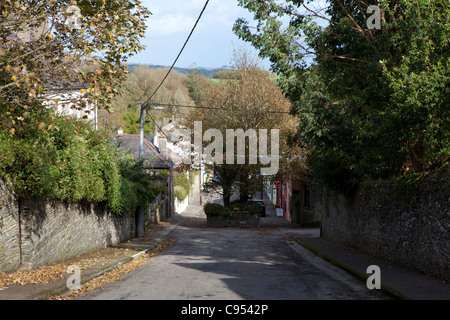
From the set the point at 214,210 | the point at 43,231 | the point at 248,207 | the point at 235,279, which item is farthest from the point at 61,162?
the point at 248,207

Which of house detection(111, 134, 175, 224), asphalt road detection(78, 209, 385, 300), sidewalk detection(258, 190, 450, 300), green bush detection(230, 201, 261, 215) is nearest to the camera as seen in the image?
sidewalk detection(258, 190, 450, 300)

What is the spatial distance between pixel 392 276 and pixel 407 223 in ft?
7.12

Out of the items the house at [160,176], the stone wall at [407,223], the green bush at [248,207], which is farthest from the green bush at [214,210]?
the stone wall at [407,223]

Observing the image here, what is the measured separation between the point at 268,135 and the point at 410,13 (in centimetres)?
2521

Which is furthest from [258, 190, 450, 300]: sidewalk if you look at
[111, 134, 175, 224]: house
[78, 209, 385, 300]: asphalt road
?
[111, 134, 175, 224]: house

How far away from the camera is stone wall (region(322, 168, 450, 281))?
35.9 ft

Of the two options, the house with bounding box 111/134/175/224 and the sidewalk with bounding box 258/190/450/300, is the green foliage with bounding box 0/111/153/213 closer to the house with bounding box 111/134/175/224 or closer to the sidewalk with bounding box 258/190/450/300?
the sidewalk with bounding box 258/190/450/300

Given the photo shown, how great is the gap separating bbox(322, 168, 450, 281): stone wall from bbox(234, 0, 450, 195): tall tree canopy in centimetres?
85

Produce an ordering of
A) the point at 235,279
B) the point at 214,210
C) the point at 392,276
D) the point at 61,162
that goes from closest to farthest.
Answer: the point at 392,276 < the point at 235,279 < the point at 61,162 < the point at 214,210

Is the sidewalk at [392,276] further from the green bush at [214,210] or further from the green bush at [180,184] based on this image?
the green bush at [180,184]

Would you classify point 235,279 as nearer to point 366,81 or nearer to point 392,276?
point 392,276

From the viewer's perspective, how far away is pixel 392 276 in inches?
448

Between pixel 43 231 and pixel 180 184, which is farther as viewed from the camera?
pixel 180 184
